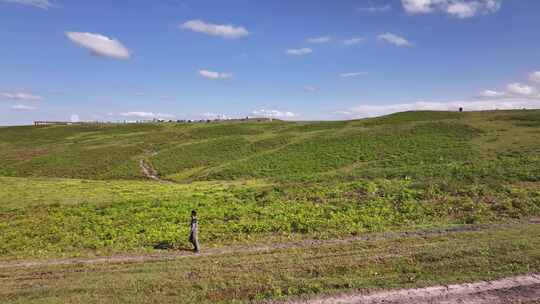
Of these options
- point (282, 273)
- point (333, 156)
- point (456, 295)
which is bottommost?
point (282, 273)

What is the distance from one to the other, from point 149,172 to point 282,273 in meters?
46.7

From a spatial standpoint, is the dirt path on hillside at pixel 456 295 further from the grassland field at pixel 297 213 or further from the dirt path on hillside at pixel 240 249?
the dirt path on hillside at pixel 240 249

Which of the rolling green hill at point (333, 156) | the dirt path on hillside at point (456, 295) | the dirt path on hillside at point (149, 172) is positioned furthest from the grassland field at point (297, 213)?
the dirt path on hillside at point (149, 172)

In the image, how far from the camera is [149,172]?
180 feet

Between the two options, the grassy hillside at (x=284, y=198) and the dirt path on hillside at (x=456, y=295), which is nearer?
the dirt path on hillside at (x=456, y=295)

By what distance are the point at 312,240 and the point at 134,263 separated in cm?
871

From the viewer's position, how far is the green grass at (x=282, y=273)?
11375 mm

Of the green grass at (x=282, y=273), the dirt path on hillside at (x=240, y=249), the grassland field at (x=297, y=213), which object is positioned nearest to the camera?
the green grass at (x=282, y=273)

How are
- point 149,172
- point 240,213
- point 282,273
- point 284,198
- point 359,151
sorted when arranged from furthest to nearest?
point 149,172 < point 359,151 < point 284,198 < point 240,213 < point 282,273

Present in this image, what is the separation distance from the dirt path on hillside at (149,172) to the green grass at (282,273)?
3522 cm

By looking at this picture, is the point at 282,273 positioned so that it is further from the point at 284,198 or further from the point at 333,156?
the point at 333,156

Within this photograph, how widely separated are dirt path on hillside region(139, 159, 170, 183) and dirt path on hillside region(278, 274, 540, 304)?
41.1 m

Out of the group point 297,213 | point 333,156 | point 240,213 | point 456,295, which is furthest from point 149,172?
point 456,295

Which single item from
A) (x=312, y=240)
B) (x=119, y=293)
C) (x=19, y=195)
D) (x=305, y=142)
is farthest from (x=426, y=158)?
(x=19, y=195)
